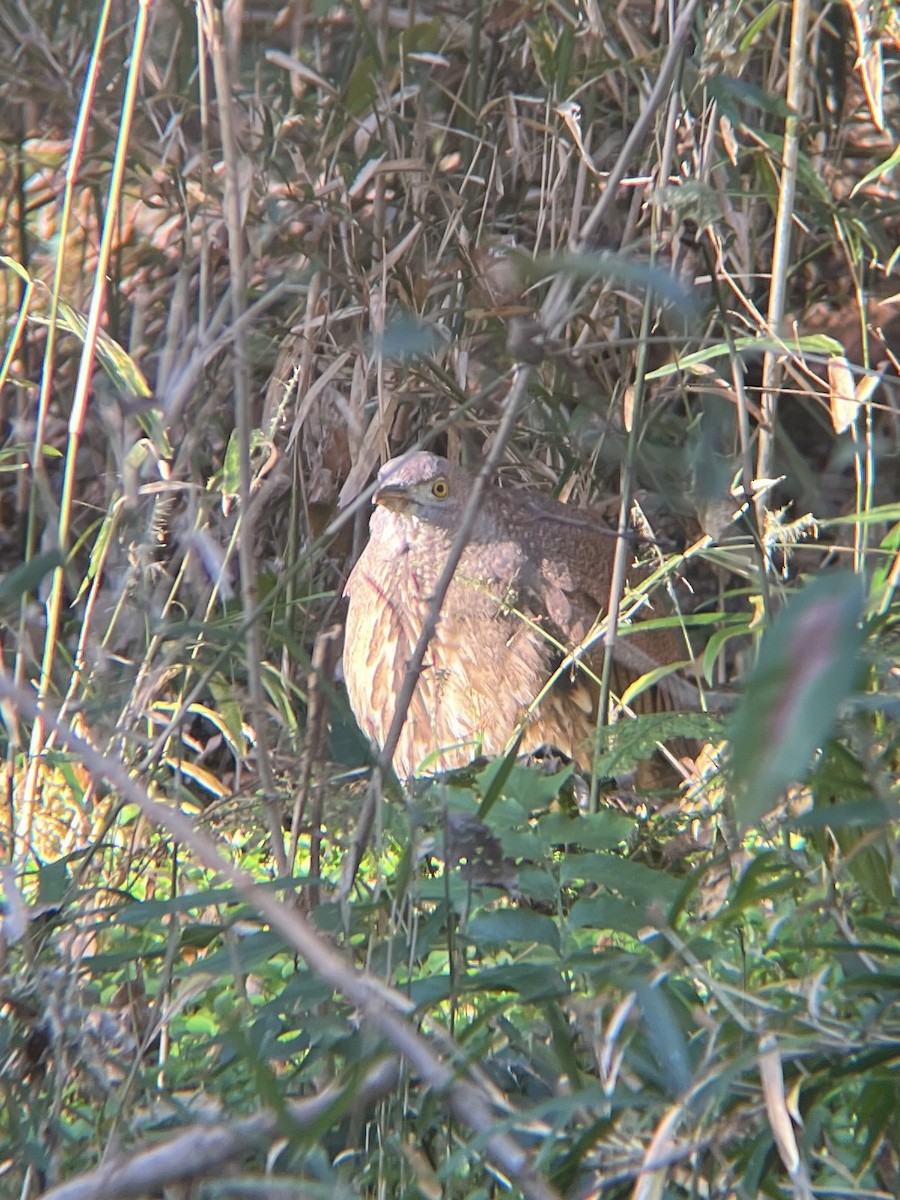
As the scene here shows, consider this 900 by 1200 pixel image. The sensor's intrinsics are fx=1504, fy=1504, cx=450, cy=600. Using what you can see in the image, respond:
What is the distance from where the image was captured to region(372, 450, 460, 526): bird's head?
3525 millimetres

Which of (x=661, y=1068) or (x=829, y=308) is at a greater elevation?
(x=661, y=1068)

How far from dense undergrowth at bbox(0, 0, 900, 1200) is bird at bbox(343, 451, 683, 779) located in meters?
0.13

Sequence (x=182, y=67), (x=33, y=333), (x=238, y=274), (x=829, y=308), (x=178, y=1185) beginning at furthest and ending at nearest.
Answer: (x=829, y=308), (x=33, y=333), (x=182, y=67), (x=238, y=274), (x=178, y=1185)

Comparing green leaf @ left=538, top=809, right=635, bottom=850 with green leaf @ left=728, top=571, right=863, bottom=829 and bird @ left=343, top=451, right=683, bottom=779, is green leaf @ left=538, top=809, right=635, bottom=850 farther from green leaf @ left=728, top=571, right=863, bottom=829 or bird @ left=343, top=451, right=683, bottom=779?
bird @ left=343, top=451, right=683, bottom=779

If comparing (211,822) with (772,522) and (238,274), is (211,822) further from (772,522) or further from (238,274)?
(772,522)

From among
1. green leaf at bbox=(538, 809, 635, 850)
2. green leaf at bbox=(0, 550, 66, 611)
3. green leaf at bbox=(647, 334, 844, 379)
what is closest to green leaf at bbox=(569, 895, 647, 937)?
green leaf at bbox=(538, 809, 635, 850)

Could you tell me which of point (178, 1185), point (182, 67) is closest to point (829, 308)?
point (182, 67)

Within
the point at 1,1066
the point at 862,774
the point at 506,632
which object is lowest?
the point at 506,632

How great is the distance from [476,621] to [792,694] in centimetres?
262

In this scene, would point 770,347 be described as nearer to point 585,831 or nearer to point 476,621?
point 585,831

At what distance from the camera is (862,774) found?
164 centimetres

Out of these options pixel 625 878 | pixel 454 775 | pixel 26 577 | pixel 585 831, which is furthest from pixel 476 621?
pixel 26 577

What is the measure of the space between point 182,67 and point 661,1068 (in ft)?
8.03

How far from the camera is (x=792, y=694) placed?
0.81m
